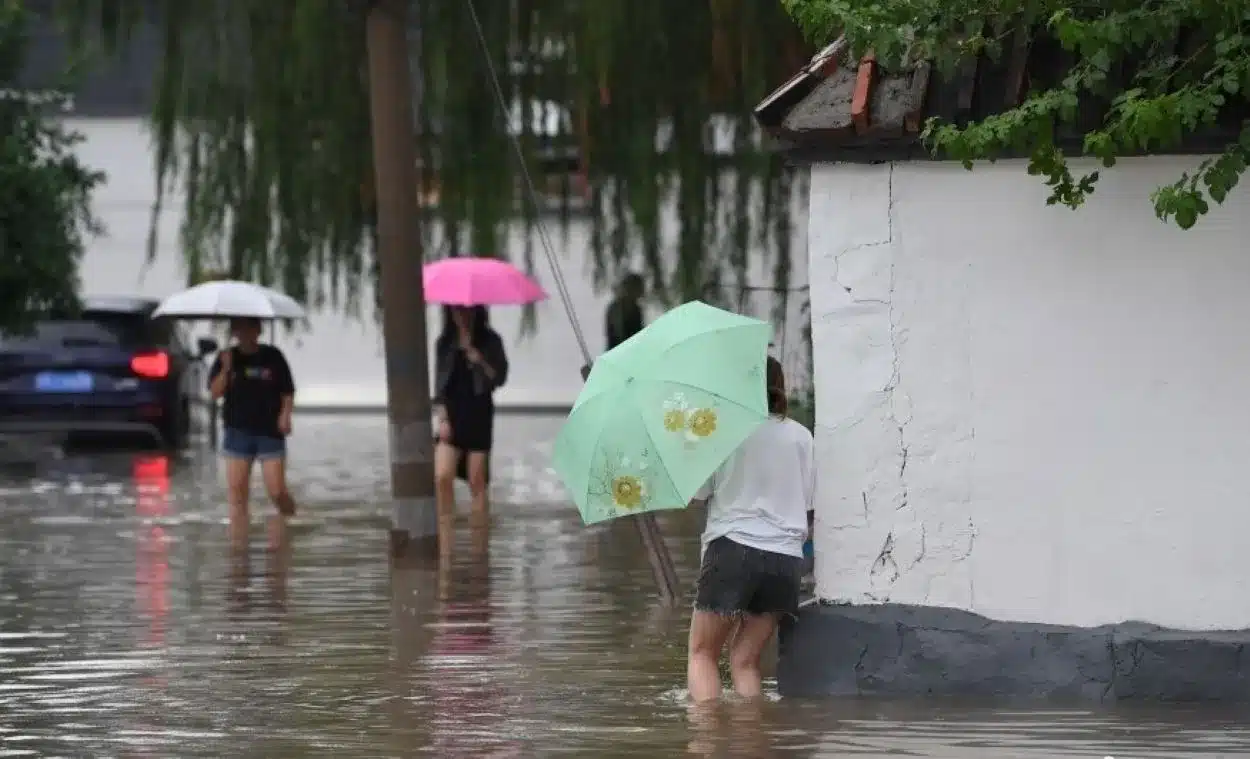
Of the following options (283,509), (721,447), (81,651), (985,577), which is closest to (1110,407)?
(985,577)

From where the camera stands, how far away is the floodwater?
9.22 m

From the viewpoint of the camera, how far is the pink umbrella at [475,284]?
60.9ft

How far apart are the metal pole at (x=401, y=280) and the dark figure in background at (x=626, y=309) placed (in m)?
5.91

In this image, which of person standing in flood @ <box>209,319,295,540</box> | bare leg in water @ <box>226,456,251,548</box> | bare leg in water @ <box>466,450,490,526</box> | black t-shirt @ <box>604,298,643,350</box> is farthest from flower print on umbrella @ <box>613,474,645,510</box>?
black t-shirt @ <box>604,298,643,350</box>

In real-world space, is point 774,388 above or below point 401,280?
below

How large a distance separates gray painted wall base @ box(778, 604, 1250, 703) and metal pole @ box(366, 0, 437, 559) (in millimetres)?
5739

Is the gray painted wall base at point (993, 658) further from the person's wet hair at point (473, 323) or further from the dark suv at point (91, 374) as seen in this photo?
the dark suv at point (91, 374)

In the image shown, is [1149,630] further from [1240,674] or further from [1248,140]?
[1248,140]

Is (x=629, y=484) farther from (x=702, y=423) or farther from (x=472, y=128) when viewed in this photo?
(x=472, y=128)

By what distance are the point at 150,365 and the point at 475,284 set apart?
366 inches

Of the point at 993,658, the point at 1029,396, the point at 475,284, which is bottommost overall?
the point at 993,658

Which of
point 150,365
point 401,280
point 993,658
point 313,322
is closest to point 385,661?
point 993,658

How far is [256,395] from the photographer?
17.9 m

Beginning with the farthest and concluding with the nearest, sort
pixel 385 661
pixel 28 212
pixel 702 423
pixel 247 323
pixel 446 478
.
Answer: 1. pixel 28 212
2. pixel 446 478
3. pixel 247 323
4. pixel 385 661
5. pixel 702 423
